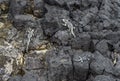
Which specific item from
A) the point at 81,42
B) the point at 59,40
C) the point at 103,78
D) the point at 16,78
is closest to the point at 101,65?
the point at 103,78

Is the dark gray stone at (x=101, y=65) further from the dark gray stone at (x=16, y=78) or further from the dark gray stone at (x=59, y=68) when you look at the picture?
the dark gray stone at (x=16, y=78)

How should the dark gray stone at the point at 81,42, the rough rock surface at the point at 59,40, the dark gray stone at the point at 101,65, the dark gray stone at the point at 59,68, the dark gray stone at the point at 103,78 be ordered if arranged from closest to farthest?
the dark gray stone at the point at 103,78 < the dark gray stone at the point at 101,65 < the dark gray stone at the point at 59,68 < the rough rock surface at the point at 59,40 < the dark gray stone at the point at 81,42

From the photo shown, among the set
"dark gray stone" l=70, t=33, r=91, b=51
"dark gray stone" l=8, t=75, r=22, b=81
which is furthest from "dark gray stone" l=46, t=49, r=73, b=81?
"dark gray stone" l=8, t=75, r=22, b=81

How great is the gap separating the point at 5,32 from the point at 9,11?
7.29ft

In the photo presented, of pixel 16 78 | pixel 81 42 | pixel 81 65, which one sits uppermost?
pixel 81 42

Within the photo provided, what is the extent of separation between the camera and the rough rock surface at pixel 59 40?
18.6 meters

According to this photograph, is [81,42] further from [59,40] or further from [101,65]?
[101,65]

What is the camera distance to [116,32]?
20.8 m

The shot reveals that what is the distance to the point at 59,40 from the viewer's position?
20.5 metres

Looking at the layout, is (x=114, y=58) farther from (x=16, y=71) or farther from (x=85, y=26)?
(x=16, y=71)

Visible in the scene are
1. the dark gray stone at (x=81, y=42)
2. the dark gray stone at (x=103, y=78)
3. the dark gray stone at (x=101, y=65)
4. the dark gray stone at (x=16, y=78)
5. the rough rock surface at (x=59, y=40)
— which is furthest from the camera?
the dark gray stone at (x=81, y=42)

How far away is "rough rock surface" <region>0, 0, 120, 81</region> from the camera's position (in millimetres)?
18609

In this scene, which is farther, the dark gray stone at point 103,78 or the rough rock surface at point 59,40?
the rough rock surface at point 59,40

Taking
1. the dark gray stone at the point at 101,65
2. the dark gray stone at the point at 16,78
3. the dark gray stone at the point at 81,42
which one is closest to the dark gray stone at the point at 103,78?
the dark gray stone at the point at 101,65
